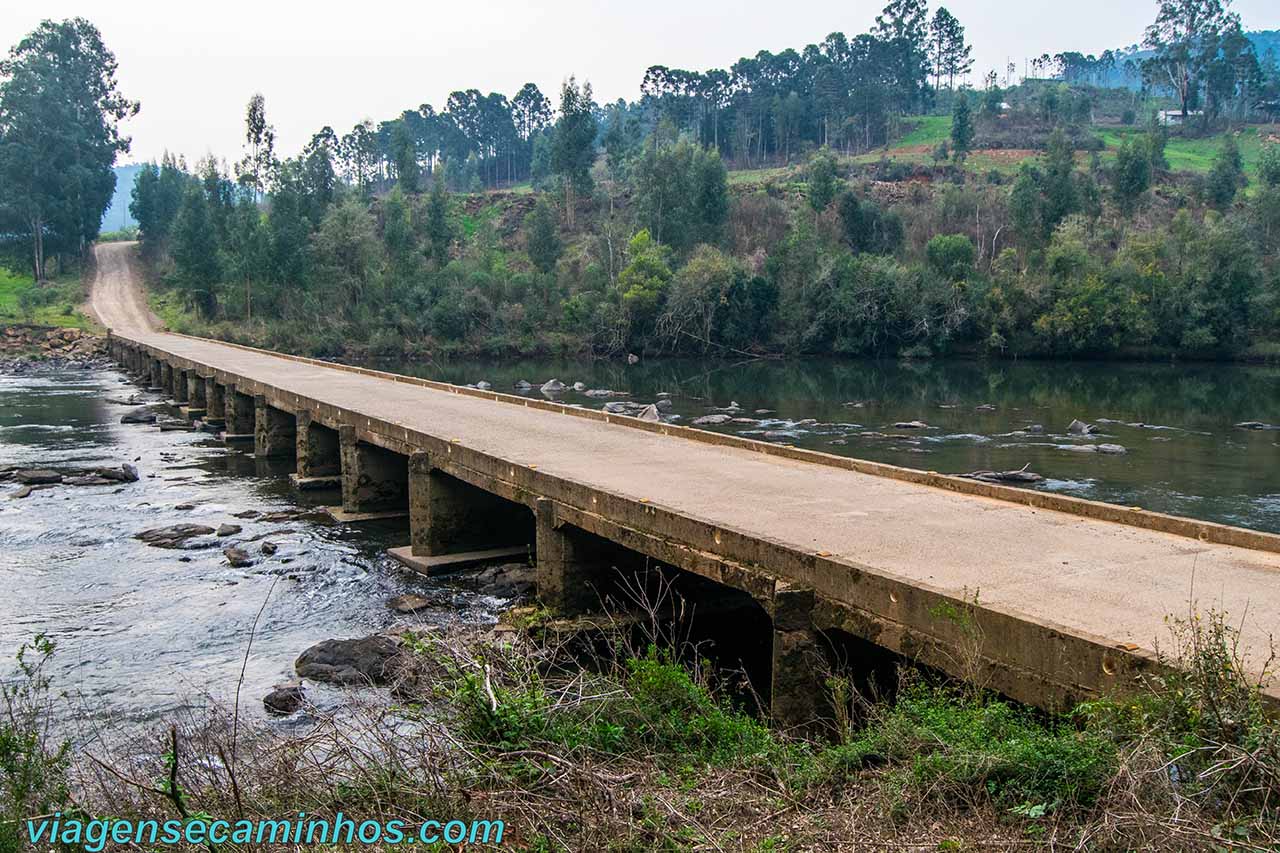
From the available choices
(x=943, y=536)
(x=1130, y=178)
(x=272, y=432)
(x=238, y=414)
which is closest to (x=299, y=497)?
(x=272, y=432)

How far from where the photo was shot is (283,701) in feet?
35.9

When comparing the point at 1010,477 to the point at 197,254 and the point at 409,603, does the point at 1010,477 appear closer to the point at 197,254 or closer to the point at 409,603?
the point at 409,603

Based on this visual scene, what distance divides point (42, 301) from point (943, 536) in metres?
84.3

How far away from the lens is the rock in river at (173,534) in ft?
59.8

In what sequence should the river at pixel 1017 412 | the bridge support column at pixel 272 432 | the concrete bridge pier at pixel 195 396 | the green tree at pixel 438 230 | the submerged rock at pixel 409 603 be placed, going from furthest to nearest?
the green tree at pixel 438 230 → the concrete bridge pier at pixel 195 396 → the bridge support column at pixel 272 432 → the river at pixel 1017 412 → the submerged rock at pixel 409 603

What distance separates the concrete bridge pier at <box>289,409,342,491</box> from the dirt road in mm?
48330

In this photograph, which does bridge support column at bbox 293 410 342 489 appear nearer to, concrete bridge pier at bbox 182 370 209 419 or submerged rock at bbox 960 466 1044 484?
submerged rock at bbox 960 466 1044 484

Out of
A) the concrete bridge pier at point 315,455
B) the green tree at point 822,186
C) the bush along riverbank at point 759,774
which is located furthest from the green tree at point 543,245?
the bush along riverbank at point 759,774

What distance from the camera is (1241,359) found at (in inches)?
2422

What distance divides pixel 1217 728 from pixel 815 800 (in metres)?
2.22

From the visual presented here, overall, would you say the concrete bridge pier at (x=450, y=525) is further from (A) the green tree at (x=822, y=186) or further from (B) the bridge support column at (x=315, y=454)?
(A) the green tree at (x=822, y=186)

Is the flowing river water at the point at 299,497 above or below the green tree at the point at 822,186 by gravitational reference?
below

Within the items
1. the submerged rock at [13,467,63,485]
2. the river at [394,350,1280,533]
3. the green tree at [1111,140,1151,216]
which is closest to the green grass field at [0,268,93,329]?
the river at [394,350,1280,533]

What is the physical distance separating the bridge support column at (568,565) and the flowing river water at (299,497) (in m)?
1.44
